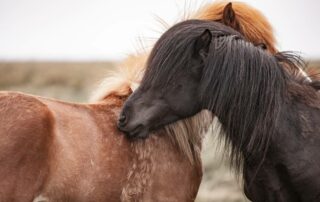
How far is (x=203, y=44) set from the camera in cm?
525

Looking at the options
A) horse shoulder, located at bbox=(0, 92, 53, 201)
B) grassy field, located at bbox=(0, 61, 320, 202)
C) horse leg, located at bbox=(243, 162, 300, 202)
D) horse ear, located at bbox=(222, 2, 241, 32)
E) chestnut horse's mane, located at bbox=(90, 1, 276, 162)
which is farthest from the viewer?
grassy field, located at bbox=(0, 61, 320, 202)

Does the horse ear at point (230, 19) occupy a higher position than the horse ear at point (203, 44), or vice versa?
the horse ear at point (203, 44)

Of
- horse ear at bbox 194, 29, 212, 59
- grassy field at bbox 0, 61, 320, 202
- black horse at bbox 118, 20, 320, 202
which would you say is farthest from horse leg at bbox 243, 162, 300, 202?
grassy field at bbox 0, 61, 320, 202

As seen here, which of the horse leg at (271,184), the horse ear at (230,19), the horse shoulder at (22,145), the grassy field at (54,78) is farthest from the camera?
the grassy field at (54,78)

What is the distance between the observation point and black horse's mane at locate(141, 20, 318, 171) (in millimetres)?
5180

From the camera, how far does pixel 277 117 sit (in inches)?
207

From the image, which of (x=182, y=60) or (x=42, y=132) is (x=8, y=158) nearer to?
(x=42, y=132)

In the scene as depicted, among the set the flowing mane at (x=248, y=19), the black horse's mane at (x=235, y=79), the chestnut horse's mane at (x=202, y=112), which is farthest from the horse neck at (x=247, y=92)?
the flowing mane at (x=248, y=19)

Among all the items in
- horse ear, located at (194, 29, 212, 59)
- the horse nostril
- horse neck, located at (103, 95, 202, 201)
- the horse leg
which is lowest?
horse neck, located at (103, 95, 202, 201)

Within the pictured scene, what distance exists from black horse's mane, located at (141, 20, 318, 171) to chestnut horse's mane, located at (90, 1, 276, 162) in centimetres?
63

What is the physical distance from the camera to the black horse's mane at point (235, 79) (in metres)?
5.18

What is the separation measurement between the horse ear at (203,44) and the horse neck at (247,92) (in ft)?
0.36

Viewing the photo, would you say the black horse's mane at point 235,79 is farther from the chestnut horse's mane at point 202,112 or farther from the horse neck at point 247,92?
the chestnut horse's mane at point 202,112

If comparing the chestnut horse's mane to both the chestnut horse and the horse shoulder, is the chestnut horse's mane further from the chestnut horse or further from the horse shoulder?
the horse shoulder
